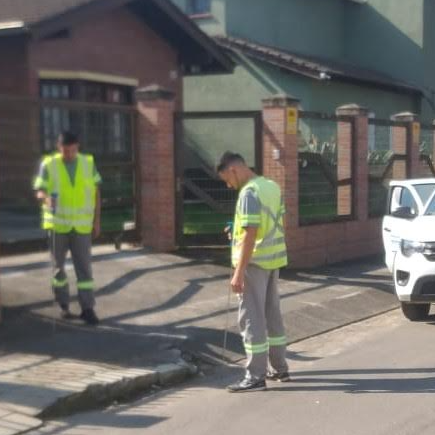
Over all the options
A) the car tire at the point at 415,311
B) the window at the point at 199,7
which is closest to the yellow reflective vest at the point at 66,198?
the car tire at the point at 415,311

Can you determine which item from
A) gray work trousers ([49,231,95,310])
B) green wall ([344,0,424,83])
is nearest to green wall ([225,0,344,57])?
green wall ([344,0,424,83])

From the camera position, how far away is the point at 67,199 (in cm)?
915

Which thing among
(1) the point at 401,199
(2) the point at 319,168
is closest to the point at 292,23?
(2) the point at 319,168

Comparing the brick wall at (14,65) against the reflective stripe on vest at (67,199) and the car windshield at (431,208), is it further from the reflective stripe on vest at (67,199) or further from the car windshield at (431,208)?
the car windshield at (431,208)

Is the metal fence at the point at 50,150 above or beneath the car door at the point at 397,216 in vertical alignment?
above

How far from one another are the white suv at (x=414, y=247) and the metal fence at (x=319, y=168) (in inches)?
116

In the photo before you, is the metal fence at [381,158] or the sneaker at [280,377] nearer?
the sneaker at [280,377]

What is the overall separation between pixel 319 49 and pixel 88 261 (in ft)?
66.0

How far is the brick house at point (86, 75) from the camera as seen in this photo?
10.9 m

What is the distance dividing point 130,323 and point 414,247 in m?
3.05

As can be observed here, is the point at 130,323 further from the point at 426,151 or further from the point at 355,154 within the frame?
the point at 426,151

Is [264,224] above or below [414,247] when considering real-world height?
above

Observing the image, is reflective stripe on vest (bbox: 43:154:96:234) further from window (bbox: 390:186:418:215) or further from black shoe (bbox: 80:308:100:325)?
window (bbox: 390:186:418:215)

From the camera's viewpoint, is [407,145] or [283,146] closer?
[283,146]
